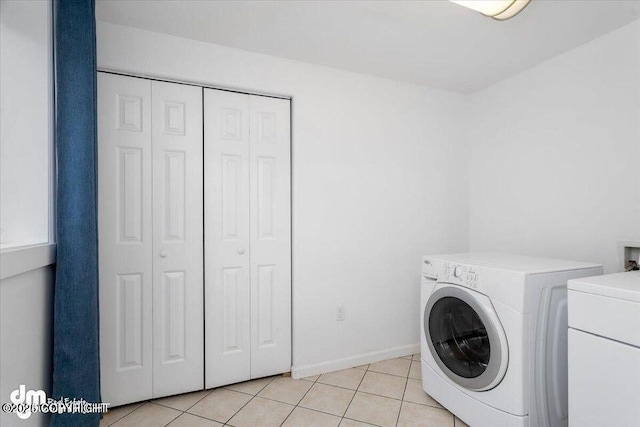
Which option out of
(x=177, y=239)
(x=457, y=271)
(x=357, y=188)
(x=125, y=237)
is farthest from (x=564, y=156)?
(x=125, y=237)

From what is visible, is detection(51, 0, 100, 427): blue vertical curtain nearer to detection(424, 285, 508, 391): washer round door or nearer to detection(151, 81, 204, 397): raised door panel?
detection(151, 81, 204, 397): raised door panel

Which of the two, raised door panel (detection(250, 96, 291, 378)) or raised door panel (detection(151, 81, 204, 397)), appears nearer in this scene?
raised door panel (detection(151, 81, 204, 397))

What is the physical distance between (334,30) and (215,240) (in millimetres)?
1469

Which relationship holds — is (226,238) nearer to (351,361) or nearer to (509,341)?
(351,361)

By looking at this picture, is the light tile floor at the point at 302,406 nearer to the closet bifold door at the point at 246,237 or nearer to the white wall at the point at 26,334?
the closet bifold door at the point at 246,237

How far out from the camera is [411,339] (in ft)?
8.76

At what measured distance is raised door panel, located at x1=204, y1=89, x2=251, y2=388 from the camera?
2084 mm

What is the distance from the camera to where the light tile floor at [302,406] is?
178cm

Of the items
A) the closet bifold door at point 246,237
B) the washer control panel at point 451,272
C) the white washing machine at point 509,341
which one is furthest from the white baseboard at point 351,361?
the washer control panel at point 451,272

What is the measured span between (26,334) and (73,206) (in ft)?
1.56

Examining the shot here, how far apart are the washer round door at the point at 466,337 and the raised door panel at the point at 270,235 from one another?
3.21 ft

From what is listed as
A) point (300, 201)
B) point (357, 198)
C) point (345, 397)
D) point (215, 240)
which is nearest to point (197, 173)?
point (215, 240)

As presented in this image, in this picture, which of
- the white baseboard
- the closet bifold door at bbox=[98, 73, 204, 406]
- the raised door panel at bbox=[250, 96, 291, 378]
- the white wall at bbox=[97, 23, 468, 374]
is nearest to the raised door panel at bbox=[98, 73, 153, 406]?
the closet bifold door at bbox=[98, 73, 204, 406]

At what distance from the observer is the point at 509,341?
1476 millimetres
